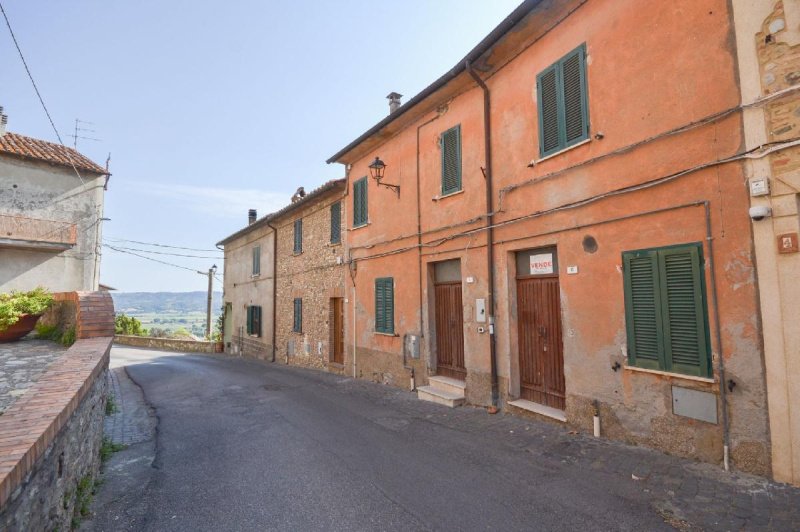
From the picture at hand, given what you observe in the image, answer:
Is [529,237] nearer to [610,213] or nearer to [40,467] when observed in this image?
[610,213]

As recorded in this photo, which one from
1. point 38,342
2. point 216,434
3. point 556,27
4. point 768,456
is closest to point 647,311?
point 768,456

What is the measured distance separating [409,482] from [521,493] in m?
1.21

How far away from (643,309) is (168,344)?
29.8 m

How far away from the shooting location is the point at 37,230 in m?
17.8

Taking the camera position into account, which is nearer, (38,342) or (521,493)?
(521,493)

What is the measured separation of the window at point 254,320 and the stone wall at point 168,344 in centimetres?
541

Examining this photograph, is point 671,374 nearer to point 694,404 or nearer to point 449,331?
point 694,404

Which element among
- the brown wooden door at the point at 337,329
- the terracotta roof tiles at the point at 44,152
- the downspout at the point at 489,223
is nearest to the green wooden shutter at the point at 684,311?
the downspout at the point at 489,223

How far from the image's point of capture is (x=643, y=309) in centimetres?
525

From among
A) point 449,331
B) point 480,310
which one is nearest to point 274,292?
point 449,331

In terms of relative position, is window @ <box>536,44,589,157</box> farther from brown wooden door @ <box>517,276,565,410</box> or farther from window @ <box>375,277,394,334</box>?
window @ <box>375,277,394,334</box>

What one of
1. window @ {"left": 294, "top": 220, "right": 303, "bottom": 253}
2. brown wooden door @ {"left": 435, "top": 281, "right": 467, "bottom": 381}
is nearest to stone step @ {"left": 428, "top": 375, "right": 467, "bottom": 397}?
brown wooden door @ {"left": 435, "top": 281, "right": 467, "bottom": 381}

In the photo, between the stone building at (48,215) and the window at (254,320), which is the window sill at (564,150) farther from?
the stone building at (48,215)

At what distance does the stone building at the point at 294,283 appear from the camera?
13.6m
